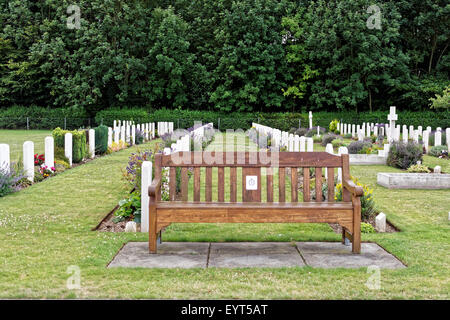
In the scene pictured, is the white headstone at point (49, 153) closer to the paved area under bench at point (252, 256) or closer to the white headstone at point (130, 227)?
the white headstone at point (130, 227)

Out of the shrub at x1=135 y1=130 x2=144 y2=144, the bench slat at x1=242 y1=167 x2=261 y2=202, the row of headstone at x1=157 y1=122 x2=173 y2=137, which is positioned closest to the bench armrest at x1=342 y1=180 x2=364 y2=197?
the bench slat at x1=242 y1=167 x2=261 y2=202

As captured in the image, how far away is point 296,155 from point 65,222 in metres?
3.33

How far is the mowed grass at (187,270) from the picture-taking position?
3820 mm

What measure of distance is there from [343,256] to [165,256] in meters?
1.86

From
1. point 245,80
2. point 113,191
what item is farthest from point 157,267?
point 245,80

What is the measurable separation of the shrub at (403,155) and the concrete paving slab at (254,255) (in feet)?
28.4

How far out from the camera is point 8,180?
845 cm

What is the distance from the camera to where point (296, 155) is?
211 inches

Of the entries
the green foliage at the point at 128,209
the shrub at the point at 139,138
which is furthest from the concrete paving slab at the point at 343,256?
the shrub at the point at 139,138

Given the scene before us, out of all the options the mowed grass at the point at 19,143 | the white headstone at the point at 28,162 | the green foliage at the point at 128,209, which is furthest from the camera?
the mowed grass at the point at 19,143

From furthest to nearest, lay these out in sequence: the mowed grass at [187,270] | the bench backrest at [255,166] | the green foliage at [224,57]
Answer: the green foliage at [224,57], the bench backrest at [255,166], the mowed grass at [187,270]

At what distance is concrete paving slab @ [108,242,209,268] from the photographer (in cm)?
457

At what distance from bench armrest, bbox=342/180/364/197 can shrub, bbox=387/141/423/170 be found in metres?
8.42
